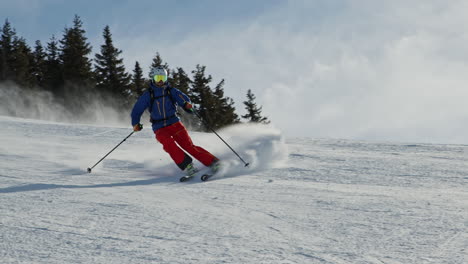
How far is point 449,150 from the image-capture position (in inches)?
358

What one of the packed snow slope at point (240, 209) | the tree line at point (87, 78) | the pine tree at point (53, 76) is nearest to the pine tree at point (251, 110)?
the tree line at point (87, 78)

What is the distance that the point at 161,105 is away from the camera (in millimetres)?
6426

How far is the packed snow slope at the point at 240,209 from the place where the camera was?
9.16 feet

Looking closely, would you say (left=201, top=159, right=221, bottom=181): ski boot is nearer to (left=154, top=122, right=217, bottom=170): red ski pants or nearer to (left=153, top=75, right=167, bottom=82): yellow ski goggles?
(left=154, top=122, right=217, bottom=170): red ski pants

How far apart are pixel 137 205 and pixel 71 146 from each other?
5220 mm

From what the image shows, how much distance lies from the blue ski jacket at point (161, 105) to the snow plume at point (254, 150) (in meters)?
1.11

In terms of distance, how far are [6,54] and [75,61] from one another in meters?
7.74

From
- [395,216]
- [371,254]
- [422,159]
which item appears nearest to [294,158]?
[422,159]

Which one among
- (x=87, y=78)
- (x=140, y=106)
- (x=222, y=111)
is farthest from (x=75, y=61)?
(x=140, y=106)

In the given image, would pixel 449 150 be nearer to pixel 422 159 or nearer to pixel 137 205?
pixel 422 159

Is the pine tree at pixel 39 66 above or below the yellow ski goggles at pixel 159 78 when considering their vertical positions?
above

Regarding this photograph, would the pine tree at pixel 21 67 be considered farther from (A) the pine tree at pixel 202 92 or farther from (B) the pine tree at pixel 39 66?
(A) the pine tree at pixel 202 92

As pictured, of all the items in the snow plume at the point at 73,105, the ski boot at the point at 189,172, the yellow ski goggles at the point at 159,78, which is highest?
the snow plume at the point at 73,105

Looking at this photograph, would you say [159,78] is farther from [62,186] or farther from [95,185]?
[62,186]
